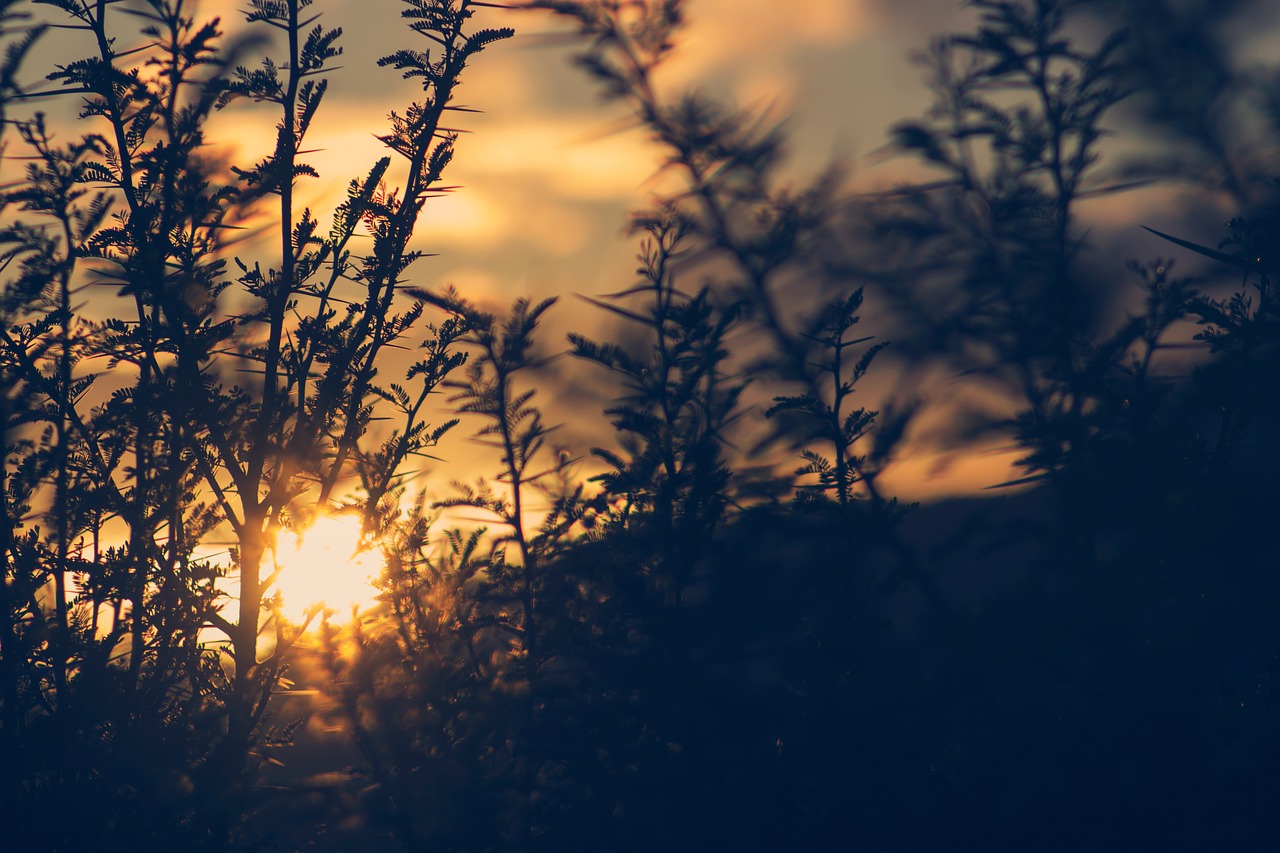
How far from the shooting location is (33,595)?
7762 millimetres

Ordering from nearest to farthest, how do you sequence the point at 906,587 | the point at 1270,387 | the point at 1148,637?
the point at 1270,387 → the point at 1148,637 → the point at 906,587

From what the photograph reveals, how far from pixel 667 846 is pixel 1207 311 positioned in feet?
16.1

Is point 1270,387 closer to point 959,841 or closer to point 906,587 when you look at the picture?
point 906,587

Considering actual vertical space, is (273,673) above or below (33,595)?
below

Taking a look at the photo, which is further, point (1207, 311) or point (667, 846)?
point (667, 846)

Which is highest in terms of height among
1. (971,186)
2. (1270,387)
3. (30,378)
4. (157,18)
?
(157,18)

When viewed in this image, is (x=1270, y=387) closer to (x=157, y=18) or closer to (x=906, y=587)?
(x=906, y=587)

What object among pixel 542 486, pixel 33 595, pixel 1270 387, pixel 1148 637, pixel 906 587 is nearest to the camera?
pixel 1270 387

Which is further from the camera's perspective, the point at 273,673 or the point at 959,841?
the point at 959,841

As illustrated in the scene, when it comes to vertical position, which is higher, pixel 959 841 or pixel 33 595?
pixel 33 595

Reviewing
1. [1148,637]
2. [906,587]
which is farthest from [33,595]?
[1148,637]

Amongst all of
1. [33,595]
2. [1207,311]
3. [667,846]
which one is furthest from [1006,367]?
[33,595]

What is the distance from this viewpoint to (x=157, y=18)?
7109mm

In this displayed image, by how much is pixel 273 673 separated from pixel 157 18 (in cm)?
443
